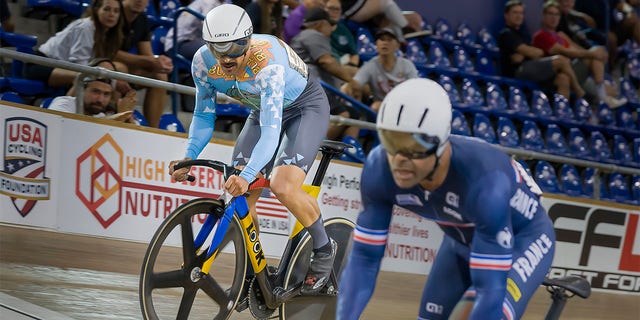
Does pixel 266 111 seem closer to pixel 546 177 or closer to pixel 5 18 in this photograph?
pixel 5 18

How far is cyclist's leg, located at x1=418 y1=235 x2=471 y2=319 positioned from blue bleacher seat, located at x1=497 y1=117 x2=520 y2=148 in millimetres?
7929

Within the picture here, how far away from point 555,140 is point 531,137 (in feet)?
1.56

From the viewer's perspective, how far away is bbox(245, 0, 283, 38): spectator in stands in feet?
27.0

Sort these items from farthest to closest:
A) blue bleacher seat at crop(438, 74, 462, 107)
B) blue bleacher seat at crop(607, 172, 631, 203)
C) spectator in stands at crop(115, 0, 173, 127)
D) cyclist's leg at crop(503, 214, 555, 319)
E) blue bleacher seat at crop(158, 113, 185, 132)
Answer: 1. blue bleacher seat at crop(607, 172, 631, 203)
2. blue bleacher seat at crop(438, 74, 462, 107)
3. blue bleacher seat at crop(158, 113, 185, 132)
4. spectator in stands at crop(115, 0, 173, 127)
5. cyclist's leg at crop(503, 214, 555, 319)

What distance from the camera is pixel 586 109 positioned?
12.9 meters

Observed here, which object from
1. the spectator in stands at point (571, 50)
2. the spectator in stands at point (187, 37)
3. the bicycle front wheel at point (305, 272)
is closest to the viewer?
the bicycle front wheel at point (305, 272)

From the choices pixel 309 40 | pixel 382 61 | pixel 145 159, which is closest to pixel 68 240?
pixel 145 159

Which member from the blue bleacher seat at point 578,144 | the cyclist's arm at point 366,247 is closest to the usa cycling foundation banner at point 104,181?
the cyclist's arm at point 366,247

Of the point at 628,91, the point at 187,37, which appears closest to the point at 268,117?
the point at 187,37

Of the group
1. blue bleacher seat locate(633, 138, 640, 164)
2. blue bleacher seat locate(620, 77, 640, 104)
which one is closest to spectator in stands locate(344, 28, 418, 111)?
blue bleacher seat locate(633, 138, 640, 164)

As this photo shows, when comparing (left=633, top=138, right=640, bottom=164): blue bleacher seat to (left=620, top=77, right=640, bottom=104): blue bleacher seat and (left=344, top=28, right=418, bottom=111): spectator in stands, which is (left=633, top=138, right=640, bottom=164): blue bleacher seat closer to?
(left=620, top=77, right=640, bottom=104): blue bleacher seat

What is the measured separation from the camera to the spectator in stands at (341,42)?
9.29 meters

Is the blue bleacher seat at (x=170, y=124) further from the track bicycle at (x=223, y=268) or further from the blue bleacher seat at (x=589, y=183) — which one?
the blue bleacher seat at (x=589, y=183)

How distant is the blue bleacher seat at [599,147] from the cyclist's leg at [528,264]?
927 centimetres
